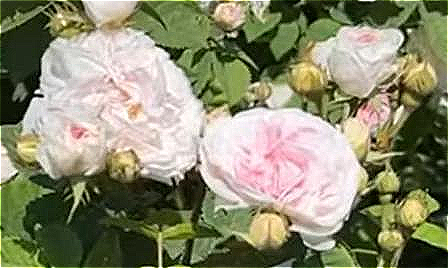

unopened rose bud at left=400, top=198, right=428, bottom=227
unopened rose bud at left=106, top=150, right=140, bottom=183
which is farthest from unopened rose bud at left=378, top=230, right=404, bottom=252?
unopened rose bud at left=106, top=150, right=140, bottom=183

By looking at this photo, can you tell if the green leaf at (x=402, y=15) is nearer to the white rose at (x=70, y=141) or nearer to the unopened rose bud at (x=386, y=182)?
the unopened rose bud at (x=386, y=182)

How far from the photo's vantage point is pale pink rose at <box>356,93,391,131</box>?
102 centimetres

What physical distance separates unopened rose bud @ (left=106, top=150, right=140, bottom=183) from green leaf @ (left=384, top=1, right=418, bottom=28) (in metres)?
0.47

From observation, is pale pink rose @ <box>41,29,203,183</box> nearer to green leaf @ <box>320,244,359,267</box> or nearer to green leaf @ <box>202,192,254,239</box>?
green leaf @ <box>202,192,254,239</box>

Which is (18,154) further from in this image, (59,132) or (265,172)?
(265,172)

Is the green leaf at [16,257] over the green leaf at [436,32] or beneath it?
over

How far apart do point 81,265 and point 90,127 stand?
130 mm

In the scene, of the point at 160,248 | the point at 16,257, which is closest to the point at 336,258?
the point at 160,248

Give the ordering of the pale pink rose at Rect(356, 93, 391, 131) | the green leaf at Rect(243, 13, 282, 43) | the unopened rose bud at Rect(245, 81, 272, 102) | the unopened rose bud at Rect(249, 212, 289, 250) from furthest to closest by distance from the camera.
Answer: the green leaf at Rect(243, 13, 282, 43) < the unopened rose bud at Rect(245, 81, 272, 102) < the pale pink rose at Rect(356, 93, 391, 131) < the unopened rose bud at Rect(249, 212, 289, 250)

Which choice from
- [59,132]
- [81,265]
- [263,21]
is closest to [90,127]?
[59,132]

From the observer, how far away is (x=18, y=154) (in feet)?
3.20

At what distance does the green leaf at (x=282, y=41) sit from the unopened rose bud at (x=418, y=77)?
28 centimetres

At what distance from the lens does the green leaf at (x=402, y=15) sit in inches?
52.9

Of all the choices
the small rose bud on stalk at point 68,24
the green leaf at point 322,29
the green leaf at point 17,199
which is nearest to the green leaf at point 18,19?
the small rose bud on stalk at point 68,24
